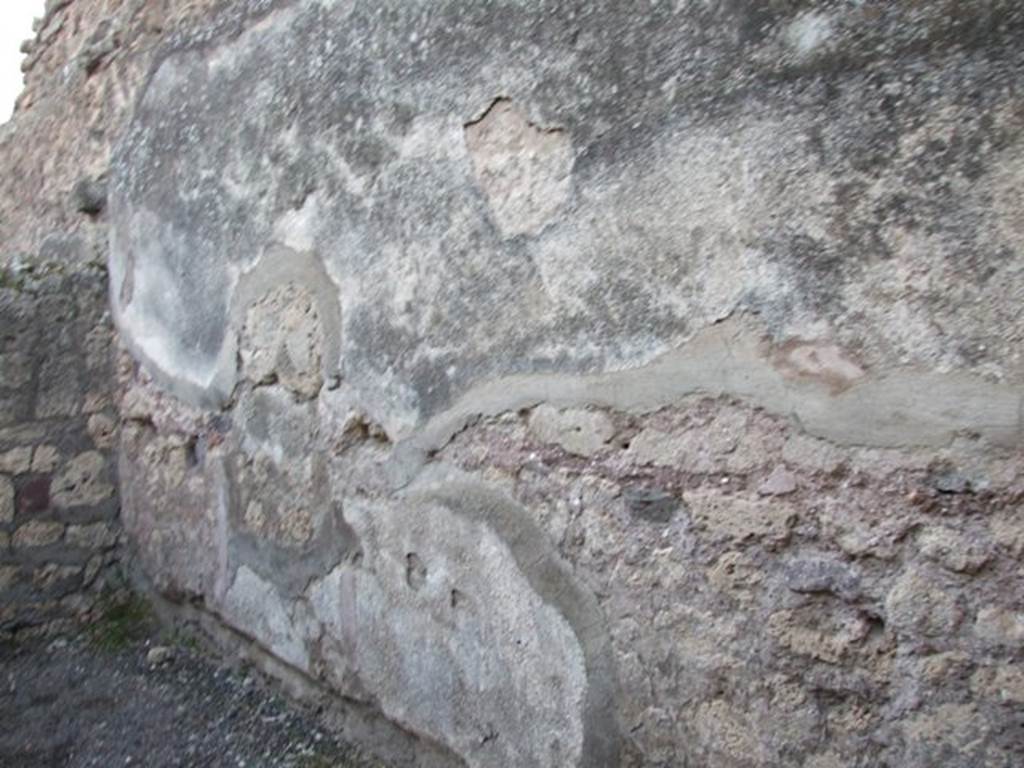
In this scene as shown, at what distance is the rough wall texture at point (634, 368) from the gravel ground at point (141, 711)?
0.15 m

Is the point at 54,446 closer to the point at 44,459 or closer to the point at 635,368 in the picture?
the point at 44,459

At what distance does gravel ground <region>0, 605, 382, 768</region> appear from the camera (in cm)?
216

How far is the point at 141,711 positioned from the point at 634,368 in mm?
1559

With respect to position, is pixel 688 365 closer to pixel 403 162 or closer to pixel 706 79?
pixel 706 79

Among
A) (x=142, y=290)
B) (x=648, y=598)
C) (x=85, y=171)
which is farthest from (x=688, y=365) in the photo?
(x=85, y=171)

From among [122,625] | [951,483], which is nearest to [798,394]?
[951,483]

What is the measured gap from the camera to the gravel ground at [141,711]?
85.0 inches

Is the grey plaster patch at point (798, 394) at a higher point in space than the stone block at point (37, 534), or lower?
higher

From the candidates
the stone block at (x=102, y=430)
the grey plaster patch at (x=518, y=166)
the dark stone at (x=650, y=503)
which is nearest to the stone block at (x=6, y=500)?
the stone block at (x=102, y=430)

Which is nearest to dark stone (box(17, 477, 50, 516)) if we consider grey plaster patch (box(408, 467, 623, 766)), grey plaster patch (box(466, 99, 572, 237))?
grey plaster patch (box(408, 467, 623, 766))

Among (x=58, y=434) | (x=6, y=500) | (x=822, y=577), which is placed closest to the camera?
(x=822, y=577)

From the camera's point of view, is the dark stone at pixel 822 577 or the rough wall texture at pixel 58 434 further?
the rough wall texture at pixel 58 434

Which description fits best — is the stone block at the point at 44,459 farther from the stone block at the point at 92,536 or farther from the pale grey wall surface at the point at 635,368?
the pale grey wall surface at the point at 635,368

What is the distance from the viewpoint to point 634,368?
58.5 inches
